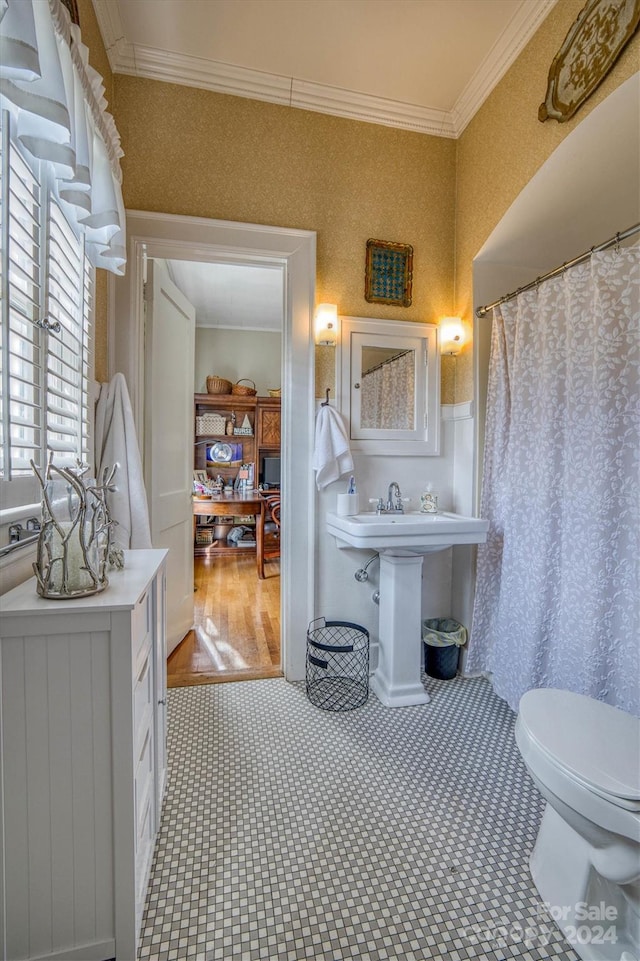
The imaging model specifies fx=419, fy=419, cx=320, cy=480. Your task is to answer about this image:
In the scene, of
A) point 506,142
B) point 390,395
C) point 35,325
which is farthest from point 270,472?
point 35,325

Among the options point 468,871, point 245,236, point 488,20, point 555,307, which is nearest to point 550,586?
point 468,871

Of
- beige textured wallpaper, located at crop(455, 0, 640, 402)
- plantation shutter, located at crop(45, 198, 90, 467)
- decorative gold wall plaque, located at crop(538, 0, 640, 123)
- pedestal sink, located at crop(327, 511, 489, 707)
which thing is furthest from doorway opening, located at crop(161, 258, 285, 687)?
decorative gold wall plaque, located at crop(538, 0, 640, 123)

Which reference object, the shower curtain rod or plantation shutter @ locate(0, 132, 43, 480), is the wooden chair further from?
plantation shutter @ locate(0, 132, 43, 480)

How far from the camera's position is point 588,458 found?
1.62 meters

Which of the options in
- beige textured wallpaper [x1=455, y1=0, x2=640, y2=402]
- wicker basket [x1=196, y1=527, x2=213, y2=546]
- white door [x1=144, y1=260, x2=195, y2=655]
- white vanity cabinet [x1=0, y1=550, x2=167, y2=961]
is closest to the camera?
white vanity cabinet [x1=0, y1=550, x2=167, y2=961]

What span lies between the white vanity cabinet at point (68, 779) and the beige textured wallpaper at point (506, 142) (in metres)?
2.10

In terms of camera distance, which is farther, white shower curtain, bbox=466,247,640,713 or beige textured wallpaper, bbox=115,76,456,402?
beige textured wallpaper, bbox=115,76,456,402

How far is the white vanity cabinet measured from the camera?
34.7 inches

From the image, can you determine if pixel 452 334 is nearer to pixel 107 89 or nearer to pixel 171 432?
pixel 171 432

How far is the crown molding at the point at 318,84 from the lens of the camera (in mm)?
1822

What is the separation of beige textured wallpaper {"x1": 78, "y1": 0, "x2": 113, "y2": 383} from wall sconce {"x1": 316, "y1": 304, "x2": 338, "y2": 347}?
1013mm

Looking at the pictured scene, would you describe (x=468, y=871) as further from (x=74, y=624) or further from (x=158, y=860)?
(x=74, y=624)

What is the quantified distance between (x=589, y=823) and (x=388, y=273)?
2.37 meters

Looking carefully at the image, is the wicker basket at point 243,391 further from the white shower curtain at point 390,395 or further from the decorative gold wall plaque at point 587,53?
the decorative gold wall plaque at point 587,53
